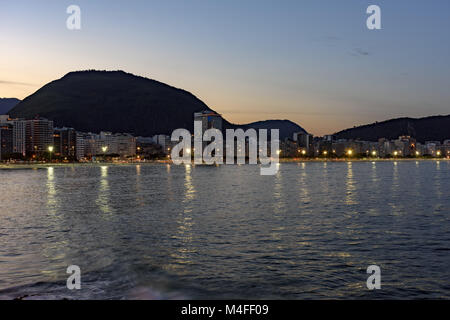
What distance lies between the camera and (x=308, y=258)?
59.5 feet

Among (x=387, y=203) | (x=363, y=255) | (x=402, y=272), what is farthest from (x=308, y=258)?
(x=387, y=203)

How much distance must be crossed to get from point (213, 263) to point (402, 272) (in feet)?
24.8

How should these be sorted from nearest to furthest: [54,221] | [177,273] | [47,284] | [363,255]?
[47,284]
[177,273]
[363,255]
[54,221]

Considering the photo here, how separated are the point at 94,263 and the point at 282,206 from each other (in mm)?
24385

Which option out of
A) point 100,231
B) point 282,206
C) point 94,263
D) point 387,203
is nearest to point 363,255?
point 94,263

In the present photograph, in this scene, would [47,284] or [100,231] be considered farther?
[100,231]

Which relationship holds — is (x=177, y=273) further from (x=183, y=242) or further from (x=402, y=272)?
(x=402, y=272)

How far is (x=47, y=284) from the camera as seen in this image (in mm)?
14047

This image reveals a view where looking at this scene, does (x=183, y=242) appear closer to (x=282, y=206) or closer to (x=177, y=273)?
(x=177, y=273)
